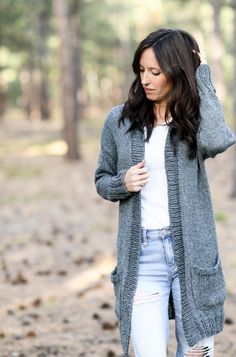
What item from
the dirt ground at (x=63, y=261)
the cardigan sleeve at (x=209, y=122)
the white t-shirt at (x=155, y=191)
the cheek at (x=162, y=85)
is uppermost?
the cheek at (x=162, y=85)

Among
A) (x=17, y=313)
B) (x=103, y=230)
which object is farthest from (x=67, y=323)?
(x=103, y=230)

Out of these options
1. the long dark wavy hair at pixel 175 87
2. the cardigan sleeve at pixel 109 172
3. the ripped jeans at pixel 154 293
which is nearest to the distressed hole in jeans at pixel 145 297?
the ripped jeans at pixel 154 293

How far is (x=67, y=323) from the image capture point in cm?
650

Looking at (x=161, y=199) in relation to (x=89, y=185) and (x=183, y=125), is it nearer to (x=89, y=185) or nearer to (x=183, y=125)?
(x=183, y=125)

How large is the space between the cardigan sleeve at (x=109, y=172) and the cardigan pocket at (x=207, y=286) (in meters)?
0.51

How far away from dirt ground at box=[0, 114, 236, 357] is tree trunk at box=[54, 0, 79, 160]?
3.40 ft

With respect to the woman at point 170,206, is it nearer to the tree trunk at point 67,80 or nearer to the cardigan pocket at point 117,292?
the cardigan pocket at point 117,292

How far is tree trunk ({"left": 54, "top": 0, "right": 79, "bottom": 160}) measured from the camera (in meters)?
18.0

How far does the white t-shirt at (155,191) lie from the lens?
3.35 meters

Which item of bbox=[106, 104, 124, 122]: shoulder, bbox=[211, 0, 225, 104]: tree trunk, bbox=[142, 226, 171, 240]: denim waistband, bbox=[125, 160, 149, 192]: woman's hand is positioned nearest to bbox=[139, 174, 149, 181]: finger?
bbox=[125, 160, 149, 192]: woman's hand

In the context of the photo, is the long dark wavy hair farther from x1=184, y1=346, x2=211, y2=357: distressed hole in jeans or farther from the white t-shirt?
x1=184, y1=346, x2=211, y2=357: distressed hole in jeans

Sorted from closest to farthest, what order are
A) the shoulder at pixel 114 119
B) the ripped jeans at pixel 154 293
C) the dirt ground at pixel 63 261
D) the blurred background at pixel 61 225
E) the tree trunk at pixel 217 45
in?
the ripped jeans at pixel 154 293
the shoulder at pixel 114 119
the dirt ground at pixel 63 261
the blurred background at pixel 61 225
the tree trunk at pixel 217 45

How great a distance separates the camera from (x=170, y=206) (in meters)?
3.31

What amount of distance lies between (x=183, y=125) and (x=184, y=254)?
609 millimetres
